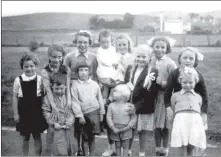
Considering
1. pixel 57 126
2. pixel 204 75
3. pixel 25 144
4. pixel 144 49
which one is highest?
pixel 144 49

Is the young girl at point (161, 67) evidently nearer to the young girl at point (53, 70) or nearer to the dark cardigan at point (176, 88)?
the dark cardigan at point (176, 88)

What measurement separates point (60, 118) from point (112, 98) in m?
0.74

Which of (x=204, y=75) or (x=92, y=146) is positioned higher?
(x=204, y=75)

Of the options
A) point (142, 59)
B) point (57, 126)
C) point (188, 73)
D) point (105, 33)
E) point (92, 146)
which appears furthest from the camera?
point (105, 33)

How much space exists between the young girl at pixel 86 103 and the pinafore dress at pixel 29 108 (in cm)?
48

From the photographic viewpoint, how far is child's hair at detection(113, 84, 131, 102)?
4.05 meters

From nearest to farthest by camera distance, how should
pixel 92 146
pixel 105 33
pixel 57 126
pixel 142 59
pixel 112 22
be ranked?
pixel 57 126 < pixel 142 59 < pixel 92 146 < pixel 105 33 < pixel 112 22

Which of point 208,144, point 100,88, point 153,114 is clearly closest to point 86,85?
point 100,88

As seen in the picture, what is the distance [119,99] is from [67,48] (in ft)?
3.55

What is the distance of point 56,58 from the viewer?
401 cm

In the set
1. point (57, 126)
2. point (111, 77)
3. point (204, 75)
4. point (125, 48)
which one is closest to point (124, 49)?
point (125, 48)

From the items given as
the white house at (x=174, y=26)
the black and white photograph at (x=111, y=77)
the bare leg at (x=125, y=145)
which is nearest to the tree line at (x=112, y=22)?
the black and white photograph at (x=111, y=77)

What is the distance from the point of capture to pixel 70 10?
460cm

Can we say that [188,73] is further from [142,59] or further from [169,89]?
[142,59]
